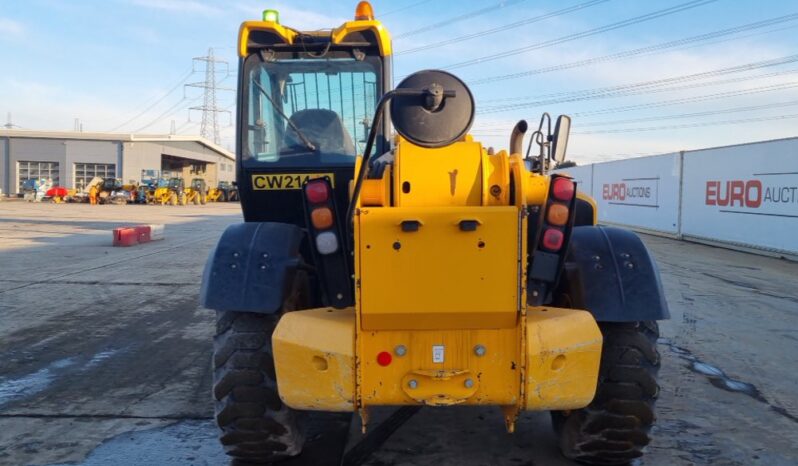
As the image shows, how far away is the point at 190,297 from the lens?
9477 mm

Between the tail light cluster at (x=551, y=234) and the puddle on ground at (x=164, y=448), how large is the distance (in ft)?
6.90

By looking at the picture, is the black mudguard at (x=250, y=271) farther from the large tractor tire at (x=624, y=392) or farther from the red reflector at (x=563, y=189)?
the large tractor tire at (x=624, y=392)

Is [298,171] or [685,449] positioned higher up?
[298,171]

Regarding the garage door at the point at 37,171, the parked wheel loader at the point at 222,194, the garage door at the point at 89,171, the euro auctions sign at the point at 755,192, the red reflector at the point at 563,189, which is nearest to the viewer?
the red reflector at the point at 563,189

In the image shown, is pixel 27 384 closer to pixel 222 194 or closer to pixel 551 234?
pixel 551 234

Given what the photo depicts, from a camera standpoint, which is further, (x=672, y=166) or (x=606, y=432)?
(x=672, y=166)

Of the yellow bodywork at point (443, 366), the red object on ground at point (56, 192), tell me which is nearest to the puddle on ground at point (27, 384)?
the yellow bodywork at point (443, 366)

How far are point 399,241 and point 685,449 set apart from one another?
7.99ft

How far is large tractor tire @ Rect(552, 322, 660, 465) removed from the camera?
3.30 metres

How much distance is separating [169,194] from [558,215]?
147ft

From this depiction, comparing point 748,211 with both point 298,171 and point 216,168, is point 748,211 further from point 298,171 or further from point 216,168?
point 216,168

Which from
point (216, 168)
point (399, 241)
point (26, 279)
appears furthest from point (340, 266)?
point (216, 168)

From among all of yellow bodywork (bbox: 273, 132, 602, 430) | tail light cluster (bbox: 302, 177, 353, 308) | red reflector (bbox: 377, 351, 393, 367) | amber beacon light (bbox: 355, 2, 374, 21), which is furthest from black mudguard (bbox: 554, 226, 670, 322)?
amber beacon light (bbox: 355, 2, 374, 21)

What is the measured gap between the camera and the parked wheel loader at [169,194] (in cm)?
4428
